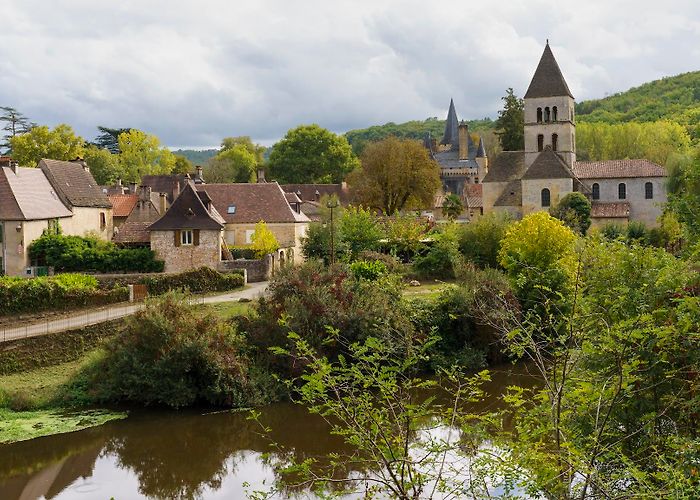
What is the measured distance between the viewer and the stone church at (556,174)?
50500mm

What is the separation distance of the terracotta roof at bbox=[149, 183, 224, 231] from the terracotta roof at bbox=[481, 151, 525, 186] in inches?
982

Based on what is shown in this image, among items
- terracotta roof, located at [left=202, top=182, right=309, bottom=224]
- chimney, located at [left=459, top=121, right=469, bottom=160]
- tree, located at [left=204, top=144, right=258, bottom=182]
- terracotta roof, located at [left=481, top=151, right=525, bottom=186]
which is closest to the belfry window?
terracotta roof, located at [left=481, top=151, right=525, bottom=186]

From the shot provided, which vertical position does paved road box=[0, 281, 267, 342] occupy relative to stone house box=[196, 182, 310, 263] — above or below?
below

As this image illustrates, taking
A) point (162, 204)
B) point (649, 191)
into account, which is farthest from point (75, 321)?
point (649, 191)

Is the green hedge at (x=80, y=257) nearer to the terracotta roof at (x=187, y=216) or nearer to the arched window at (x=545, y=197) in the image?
the terracotta roof at (x=187, y=216)

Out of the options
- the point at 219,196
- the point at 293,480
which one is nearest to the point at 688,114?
the point at 219,196

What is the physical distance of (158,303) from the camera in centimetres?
2320

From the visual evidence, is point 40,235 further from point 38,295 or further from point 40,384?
point 40,384

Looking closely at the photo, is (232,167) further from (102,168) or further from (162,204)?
(162,204)

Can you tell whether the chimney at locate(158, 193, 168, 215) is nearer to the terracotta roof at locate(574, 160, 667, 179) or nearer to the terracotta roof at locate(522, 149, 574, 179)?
the terracotta roof at locate(522, 149, 574, 179)

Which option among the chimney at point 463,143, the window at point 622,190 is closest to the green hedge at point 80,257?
the window at point 622,190

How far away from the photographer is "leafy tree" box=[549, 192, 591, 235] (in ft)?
154

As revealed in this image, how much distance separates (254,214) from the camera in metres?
42.1

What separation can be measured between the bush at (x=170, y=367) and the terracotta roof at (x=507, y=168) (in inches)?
1409
